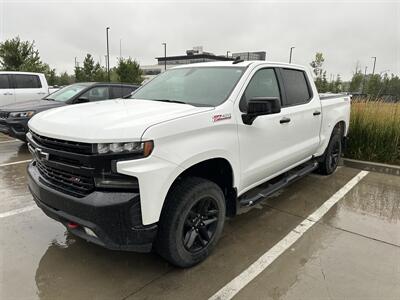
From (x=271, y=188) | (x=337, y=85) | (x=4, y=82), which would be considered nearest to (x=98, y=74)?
(x=4, y=82)

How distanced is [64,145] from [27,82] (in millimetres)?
10240

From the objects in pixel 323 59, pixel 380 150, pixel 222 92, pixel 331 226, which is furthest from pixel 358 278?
pixel 323 59

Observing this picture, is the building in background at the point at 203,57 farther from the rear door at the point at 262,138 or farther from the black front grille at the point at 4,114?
the black front grille at the point at 4,114

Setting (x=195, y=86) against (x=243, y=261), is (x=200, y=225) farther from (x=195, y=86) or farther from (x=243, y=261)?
(x=195, y=86)

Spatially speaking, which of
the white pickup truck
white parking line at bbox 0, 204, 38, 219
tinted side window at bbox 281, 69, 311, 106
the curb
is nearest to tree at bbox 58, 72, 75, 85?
white parking line at bbox 0, 204, 38, 219

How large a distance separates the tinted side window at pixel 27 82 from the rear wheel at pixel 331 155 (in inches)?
394

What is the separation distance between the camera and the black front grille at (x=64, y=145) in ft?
7.86

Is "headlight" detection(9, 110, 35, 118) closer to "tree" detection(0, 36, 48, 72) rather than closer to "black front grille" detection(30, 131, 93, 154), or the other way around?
"black front grille" detection(30, 131, 93, 154)

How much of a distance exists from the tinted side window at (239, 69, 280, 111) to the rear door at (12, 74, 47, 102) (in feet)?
32.3

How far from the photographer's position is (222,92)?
3338 millimetres

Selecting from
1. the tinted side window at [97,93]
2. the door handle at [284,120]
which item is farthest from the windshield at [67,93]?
the door handle at [284,120]

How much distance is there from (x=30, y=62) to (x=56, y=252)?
848 inches

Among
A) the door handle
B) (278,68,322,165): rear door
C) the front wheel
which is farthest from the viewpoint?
(278,68,322,165): rear door

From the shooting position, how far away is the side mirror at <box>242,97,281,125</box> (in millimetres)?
A: 3049
